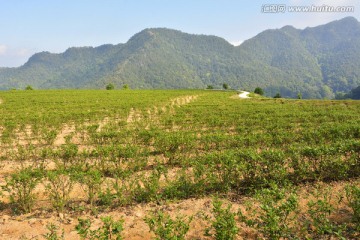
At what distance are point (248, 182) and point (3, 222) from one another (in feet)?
25.6

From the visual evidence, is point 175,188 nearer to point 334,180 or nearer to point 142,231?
point 142,231

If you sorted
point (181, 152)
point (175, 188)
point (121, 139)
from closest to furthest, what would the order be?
point (175, 188) → point (181, 152) → point (121, 139)

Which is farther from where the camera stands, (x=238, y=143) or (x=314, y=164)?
(x=238, y=143)

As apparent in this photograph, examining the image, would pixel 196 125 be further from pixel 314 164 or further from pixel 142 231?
pixel 142 231

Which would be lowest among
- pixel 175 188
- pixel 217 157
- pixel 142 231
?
pixel 142 231

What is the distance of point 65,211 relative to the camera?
25.1 ft

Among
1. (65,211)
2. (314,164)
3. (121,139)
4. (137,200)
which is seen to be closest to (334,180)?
(314,164)

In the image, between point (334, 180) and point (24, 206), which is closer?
point (24, 206)

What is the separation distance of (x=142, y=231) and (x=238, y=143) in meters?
8.60

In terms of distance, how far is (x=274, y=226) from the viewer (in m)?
5.24

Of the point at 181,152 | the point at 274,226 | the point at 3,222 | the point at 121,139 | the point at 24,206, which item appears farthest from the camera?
the point at 121,139

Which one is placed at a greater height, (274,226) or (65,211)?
(274,226)

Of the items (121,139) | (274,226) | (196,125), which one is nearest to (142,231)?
(274,226)

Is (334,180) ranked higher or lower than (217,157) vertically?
lower
